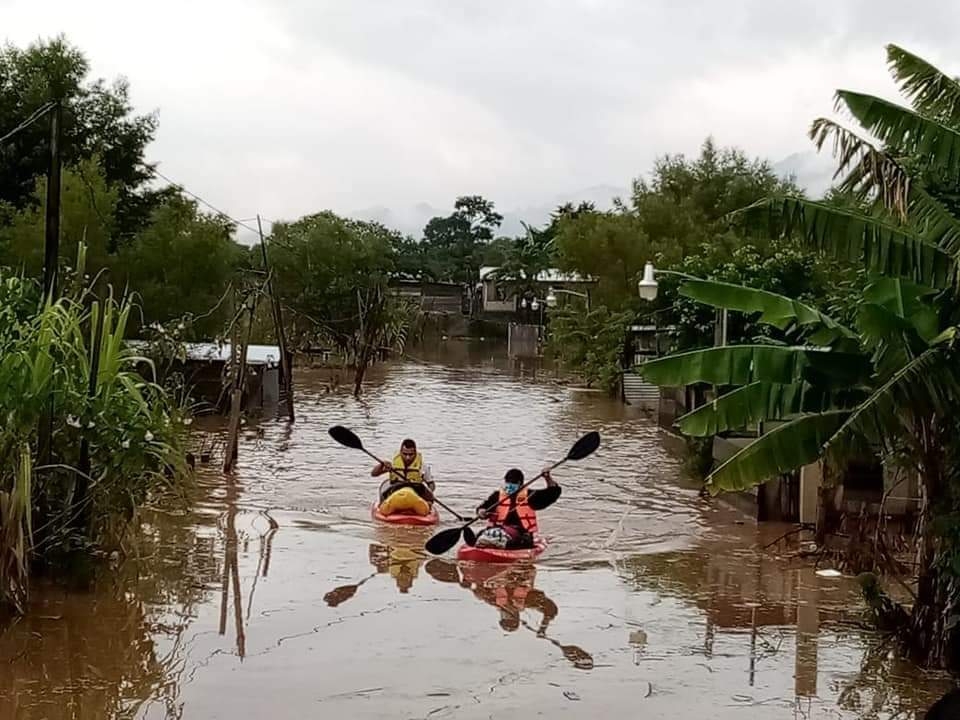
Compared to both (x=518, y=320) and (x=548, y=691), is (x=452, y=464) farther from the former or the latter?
(x=518, y=320)

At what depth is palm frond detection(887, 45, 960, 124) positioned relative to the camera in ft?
26.1

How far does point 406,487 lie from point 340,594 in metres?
3.61

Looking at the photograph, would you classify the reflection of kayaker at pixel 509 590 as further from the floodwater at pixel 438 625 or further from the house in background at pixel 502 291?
the house in background at pixel 502 291

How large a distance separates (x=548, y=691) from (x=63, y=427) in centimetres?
439

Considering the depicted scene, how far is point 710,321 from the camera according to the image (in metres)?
21.5

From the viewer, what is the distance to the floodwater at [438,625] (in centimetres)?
777

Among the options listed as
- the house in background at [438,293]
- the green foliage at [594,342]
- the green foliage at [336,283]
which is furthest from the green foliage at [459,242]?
the green foliage at [594,342]

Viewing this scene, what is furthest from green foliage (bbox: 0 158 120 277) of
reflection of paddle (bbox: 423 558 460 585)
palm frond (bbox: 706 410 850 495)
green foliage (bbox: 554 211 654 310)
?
palm frond (bbox: 706 410 850 495)

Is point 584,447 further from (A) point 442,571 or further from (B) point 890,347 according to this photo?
(B) point 890,347

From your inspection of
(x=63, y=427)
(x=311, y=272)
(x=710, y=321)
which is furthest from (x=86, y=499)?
(x=311, y=272)

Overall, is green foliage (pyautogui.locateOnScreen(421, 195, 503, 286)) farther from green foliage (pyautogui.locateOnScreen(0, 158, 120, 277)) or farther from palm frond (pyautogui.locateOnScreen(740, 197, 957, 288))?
palm frond (pyautogui.locateOnScreen(740, 197, 957, 288))

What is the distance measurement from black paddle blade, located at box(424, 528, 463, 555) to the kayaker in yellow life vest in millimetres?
2123

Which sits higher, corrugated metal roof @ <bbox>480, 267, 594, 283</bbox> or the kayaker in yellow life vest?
corrugated metal roof @ <bbox>480, 267, 594, 283</bbox>

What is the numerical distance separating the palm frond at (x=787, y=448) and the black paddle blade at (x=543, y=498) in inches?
170
